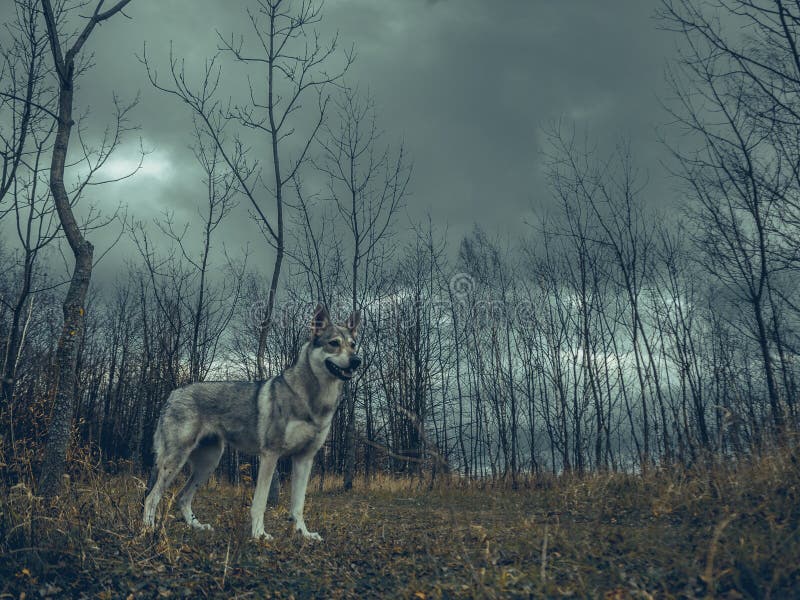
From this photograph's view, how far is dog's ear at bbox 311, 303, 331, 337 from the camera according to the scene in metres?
7.14

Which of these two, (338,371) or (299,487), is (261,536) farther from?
(338,371)

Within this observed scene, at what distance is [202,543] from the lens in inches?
217

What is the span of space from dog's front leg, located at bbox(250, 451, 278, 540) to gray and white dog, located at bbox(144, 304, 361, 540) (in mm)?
15

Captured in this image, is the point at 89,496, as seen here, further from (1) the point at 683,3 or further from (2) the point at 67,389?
(1) the point at 683,3

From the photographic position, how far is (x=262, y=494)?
243 inches

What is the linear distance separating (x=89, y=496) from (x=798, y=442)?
8183 mm

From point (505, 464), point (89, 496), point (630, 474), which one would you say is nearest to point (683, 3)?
point (630, 474)

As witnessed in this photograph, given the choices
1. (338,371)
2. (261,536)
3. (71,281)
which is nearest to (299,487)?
(261,536)

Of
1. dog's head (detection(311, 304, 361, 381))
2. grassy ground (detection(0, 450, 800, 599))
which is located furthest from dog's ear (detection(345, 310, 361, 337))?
grassy ground (detection(0, 450, 800, 599))

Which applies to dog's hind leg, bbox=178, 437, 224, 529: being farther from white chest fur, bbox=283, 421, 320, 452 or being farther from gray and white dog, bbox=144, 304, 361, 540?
white chest fur, bbox=283, 421, 320, 452

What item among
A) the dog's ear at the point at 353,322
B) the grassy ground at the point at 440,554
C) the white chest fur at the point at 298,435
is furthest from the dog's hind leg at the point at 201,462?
the dog's ear at the point at 353,322

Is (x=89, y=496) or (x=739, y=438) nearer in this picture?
(x=89, y=496)

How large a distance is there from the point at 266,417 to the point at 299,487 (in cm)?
100

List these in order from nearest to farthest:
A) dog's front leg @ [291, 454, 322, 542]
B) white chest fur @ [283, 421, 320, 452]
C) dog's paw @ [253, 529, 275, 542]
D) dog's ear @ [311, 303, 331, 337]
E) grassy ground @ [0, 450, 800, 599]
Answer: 1. grassy ground @ [0, 450, 800, 599]
2. dog's paw @ [253, 529, 275, 542]
3. dog's front leg @ [291, 454, 322, 542]
4. white chest fur @ [283, 421, 320, 452]
5. dog's ear @ [311, 303, 331, 337]
